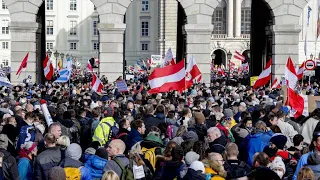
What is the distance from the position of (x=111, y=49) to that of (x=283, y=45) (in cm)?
827

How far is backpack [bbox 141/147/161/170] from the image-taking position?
12.7 meters

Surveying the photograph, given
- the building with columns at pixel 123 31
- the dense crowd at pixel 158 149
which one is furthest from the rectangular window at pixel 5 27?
the dense crowd at pixel 158 149

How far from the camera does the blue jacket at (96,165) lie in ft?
39.0

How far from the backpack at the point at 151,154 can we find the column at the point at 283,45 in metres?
22.2

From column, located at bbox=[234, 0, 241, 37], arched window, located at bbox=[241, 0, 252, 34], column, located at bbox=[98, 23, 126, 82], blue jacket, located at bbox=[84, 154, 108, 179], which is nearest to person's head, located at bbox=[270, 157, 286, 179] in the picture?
blue jacket, located at bbox=[84, 154, 108, 179]

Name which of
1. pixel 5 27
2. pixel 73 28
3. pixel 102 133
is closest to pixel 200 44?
pixel 102 133

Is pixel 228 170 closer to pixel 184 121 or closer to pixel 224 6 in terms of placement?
pixel 184 121

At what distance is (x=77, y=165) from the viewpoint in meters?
11.5

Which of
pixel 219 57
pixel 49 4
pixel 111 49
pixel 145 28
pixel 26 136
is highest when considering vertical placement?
pixel 49 4

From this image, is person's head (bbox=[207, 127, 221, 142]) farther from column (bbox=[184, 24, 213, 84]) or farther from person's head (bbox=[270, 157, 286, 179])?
column (bbox=[184, 24, 213, 84])

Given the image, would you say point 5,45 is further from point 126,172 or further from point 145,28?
point 126,172

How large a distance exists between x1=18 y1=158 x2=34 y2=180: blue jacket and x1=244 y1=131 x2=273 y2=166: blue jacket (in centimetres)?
436

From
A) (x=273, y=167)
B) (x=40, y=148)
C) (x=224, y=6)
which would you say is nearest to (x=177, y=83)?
(x=40, y=148)

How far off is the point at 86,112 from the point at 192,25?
50.5ft
